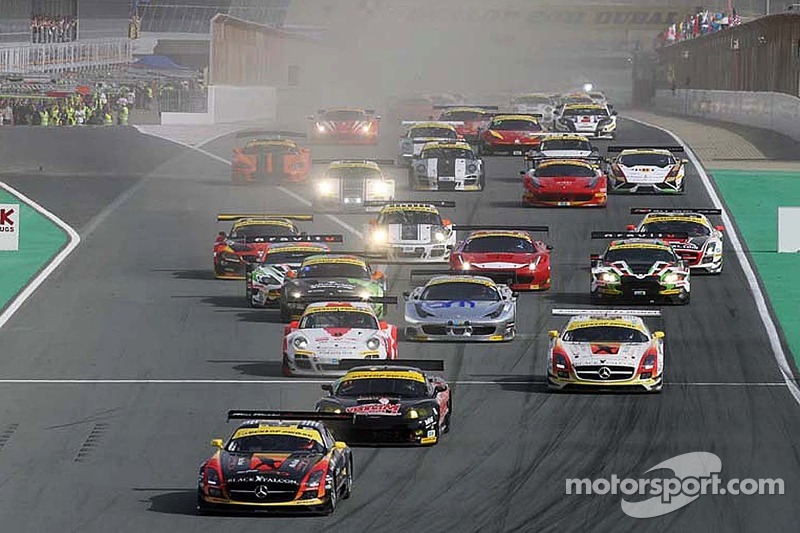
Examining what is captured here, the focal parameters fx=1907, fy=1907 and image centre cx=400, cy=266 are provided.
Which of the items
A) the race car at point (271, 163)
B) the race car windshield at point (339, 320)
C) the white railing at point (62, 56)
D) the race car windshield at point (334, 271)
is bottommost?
the race car windshield at point (339, 320)

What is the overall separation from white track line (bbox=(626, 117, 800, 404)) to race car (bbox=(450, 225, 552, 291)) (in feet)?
15.2

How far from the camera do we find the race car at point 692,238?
141ft

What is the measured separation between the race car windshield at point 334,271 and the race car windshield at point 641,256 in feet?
17.4

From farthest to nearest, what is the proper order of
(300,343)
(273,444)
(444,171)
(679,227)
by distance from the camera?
(444,171) < (679,227) < (300,343) < (273,444)

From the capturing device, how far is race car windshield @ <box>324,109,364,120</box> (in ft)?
238

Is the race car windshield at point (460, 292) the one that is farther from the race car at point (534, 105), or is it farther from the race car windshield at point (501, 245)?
the race car at point (534, 105)

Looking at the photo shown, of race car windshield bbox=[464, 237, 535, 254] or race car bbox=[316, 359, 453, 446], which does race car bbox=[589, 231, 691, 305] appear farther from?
race car bbox=[316, 359, 453, 446]

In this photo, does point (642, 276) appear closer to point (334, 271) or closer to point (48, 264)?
point (334, 271)

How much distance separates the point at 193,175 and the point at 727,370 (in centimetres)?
3438

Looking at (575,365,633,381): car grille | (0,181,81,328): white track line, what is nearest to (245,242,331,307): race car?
(0,181,81,328): white track line

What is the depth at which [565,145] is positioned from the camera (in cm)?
5941

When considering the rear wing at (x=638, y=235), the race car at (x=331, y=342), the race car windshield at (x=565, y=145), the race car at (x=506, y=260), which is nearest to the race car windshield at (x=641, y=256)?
the rear wing at (x=638, y=235)

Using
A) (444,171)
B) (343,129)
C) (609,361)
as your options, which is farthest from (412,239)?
(343,129)

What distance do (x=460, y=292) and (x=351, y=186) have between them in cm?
1856
